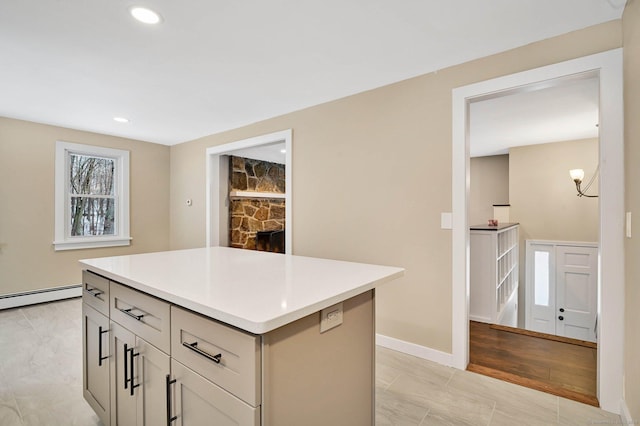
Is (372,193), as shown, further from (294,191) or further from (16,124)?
(16,124)

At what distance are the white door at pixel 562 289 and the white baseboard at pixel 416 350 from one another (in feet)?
11.7

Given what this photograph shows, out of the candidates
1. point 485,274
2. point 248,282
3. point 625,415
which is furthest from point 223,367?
point 485,274

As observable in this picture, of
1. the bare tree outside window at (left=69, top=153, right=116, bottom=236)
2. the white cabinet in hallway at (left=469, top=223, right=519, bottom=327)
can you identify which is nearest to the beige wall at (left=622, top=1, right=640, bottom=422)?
the white cabinet in hallway at (left=469, top=223, right=519, bottom=327)

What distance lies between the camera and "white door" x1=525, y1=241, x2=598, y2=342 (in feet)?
15.1

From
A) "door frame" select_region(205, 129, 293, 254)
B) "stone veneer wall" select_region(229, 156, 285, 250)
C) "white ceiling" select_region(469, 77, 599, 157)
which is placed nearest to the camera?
"white ceiling" select_region(469, 77, 599, 157)

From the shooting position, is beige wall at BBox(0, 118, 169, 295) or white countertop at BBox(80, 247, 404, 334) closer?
white countertop at BBox(80, 247, 404, 334)

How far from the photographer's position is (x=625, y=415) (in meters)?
1.68

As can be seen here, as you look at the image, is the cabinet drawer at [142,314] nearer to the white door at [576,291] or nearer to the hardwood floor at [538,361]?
the hardwood floor at [538,361]

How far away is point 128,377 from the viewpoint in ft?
4.65

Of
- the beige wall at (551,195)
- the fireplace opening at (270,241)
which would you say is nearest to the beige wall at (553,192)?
the beige wall at (551,195)

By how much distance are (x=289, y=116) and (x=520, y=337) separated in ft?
10.6

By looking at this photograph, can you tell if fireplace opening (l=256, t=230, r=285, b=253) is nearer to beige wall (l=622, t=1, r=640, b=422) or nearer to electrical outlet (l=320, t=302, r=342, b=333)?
electrical outlet (l=320, t=302, r=342, b=333)

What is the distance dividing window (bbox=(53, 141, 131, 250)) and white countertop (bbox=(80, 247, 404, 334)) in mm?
3256

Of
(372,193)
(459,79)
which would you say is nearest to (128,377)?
(372,193)
